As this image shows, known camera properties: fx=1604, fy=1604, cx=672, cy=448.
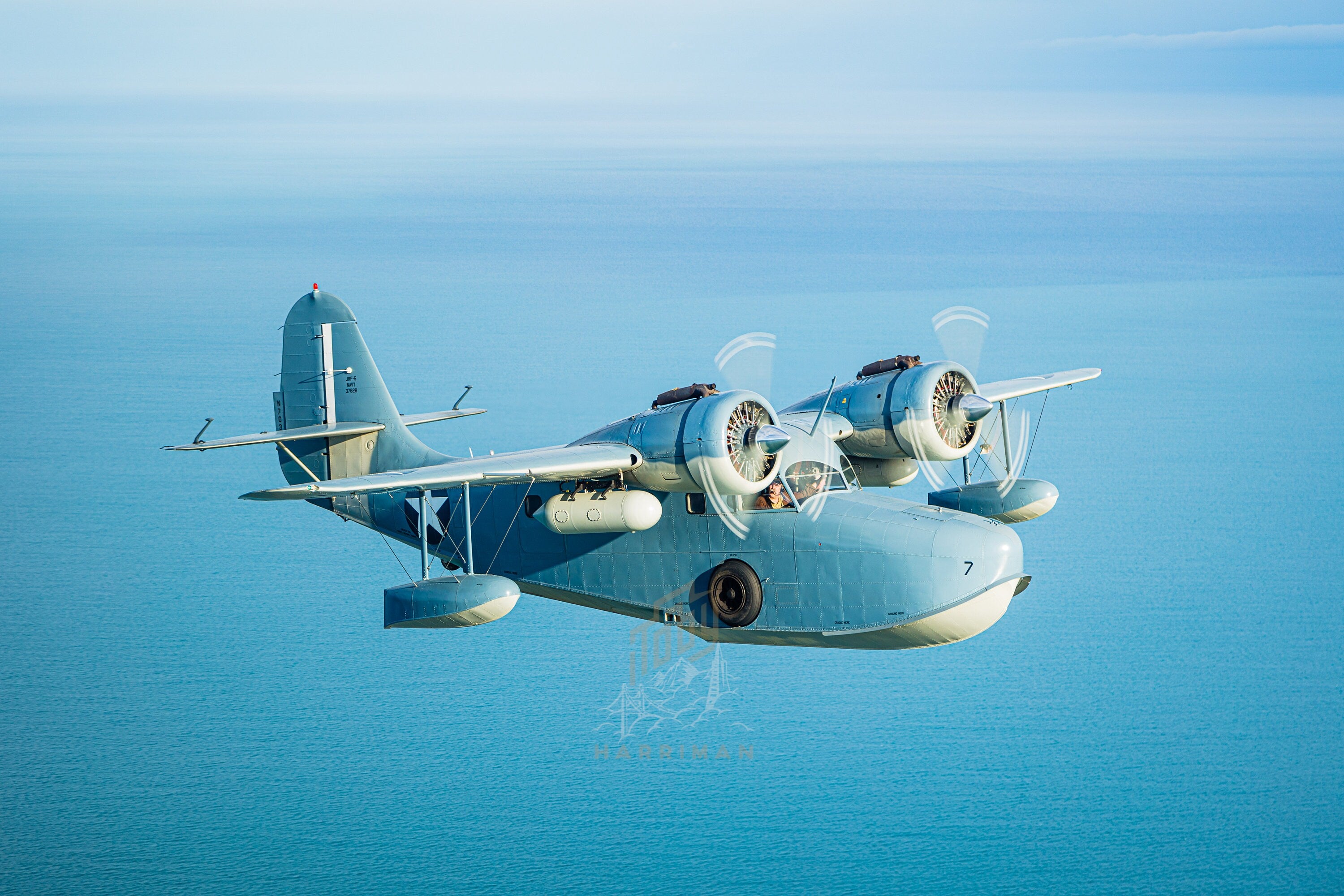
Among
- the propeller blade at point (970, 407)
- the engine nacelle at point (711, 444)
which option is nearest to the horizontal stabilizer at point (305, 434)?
the engine nacelle at point (711, 444)

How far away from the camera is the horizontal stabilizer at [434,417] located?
42406 mm

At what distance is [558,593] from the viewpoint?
37.2 metres

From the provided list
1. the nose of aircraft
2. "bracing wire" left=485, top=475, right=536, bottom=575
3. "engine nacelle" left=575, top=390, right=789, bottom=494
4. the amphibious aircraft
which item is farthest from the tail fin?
the nose of aircraft

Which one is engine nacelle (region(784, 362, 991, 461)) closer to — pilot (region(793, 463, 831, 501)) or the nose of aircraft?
pilot (region(793, 463, 831, 501))

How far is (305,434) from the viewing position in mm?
40062

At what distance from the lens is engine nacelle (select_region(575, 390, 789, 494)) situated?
105 feet

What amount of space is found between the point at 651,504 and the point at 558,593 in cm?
507

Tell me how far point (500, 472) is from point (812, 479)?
675 cm

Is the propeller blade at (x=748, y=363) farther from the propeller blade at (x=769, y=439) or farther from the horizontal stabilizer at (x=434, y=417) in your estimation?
the horizontal stabilizer at (x=434, y=417)

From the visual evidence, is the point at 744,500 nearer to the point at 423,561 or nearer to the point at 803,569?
the point at 803,569

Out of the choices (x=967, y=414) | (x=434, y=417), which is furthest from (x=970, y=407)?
(x=434, y=417)

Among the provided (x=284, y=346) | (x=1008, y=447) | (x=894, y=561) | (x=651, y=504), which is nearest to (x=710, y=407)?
(x=651, y=504)

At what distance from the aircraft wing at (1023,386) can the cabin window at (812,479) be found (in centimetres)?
561

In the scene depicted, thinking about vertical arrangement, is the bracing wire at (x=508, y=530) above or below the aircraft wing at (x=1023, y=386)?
below
